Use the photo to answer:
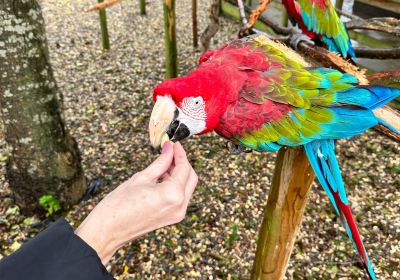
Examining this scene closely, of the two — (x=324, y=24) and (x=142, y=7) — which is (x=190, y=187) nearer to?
(x=324, y=24)

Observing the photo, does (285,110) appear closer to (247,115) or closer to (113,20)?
(247,115)

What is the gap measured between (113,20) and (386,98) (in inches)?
150

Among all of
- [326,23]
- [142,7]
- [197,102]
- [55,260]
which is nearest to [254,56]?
[197,102]

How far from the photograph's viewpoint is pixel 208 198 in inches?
75.1

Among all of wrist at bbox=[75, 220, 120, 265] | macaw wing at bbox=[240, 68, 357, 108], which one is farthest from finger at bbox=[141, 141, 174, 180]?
macaw wing at bbox=[240, 68, 357, 108]

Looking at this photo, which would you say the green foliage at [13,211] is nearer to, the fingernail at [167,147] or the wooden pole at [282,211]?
the wooden pole at [282,211]

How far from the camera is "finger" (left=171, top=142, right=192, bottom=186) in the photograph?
72cm

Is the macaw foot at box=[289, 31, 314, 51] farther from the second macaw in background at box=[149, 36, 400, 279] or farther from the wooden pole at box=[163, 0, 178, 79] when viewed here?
the wooden pole at box=[163, 0, 178, 79]

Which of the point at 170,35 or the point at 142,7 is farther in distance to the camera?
the point at 142,7

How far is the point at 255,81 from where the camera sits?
2.92 ft

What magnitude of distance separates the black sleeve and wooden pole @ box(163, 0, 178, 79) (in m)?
1.84

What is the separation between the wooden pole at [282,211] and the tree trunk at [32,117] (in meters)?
1.04

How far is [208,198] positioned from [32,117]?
95 centimetres

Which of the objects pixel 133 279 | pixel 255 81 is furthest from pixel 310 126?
pixel 133 279
